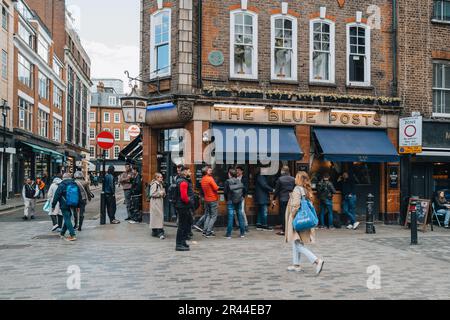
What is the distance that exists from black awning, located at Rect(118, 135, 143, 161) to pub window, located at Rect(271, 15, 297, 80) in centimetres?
638

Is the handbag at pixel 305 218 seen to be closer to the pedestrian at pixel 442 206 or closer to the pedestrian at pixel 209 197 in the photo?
the pedestrian at pixel 209 197

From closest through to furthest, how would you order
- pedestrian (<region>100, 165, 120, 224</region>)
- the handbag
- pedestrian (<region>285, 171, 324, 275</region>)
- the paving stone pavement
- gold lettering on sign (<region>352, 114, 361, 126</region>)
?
the paving stone pavement < the handbag < pedestrian (<region>285, 171, 324, 275</region>) < pedestrian (<region>100, 165, 120, 224</region>) < gold lettering on sign (<region>352, 114, 361, 126</region>)

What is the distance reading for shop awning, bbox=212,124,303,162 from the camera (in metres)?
14.9

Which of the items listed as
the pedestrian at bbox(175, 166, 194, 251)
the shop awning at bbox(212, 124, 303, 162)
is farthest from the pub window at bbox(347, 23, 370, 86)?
the pedestrian at bbox(175, 166, 194, 251)

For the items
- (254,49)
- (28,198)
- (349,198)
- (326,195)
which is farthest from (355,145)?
(28,198)

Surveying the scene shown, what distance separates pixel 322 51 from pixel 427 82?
4.21m

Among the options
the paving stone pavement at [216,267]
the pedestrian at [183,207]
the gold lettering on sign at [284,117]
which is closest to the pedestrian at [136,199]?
the paving stone pavement at [216,267]

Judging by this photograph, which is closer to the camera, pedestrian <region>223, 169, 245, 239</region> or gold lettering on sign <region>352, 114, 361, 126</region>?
pedestrian <region>223, 169, 245, 239</region>

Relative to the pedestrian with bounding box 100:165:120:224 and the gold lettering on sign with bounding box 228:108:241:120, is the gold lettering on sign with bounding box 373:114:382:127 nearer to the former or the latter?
the gold lettering on sign with bounding box 228:108:241:120

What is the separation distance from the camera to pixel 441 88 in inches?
699

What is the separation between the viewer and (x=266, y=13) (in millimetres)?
15961

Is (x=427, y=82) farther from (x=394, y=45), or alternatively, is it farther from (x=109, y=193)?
(x=109, y=193)

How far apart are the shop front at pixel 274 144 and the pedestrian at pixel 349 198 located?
0.65 meters

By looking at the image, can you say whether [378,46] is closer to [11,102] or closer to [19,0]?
[11,102]
